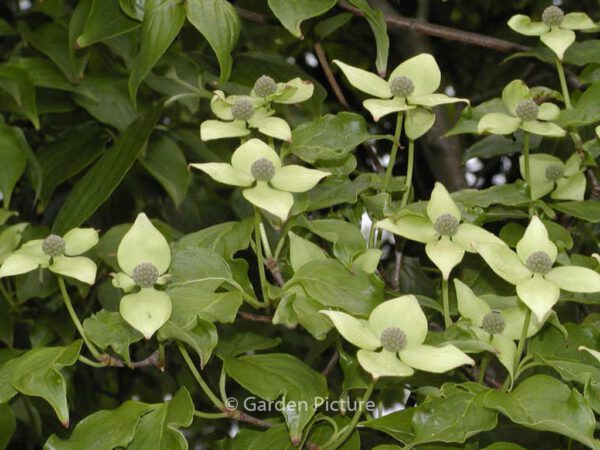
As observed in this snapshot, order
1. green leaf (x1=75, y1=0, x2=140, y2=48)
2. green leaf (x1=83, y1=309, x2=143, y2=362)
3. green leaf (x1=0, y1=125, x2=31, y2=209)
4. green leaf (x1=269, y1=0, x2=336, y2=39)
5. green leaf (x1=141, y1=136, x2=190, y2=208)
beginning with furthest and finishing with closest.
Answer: green leaf (x1=141, y1=136, x2=190, y2=208) → green leaf (x1=0, y1=125, x2=31, y2=209) → green leaf (x1=75, y1=0, x2=140, y2=48) → green leaf (x1=269, y1=0, x2=336, y2=39) → green leaf (x1=83, y1=309, x2=143, y2=362)

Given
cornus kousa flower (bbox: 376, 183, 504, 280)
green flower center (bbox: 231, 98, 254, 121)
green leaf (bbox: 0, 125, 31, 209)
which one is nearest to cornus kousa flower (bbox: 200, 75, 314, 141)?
→ green flower center (bbox: 231, 98, 254, 121)

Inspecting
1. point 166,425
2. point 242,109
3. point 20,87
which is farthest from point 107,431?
point 20,87

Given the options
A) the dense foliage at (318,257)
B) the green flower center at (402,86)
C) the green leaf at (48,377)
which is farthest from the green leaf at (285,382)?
the green flower center at (402,86)

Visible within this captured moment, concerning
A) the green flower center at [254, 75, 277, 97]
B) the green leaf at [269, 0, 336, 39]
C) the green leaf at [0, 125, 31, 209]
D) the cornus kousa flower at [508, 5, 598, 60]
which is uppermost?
the green leaf at [269, 0, 336, 39]

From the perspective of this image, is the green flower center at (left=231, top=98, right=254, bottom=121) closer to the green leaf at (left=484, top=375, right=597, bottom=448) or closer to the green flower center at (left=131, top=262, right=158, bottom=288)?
the green flower center at (left=131, top=262, right=158, bottom=288)

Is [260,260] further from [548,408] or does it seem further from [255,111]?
[548,408]

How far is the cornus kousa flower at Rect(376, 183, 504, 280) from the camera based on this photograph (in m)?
0.79

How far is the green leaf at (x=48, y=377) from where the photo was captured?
77 centimetres

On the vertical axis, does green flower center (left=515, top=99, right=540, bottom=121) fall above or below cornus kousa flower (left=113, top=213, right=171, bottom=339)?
above

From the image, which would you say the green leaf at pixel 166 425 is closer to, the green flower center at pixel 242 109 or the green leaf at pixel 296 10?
the green flower center at pixel 242 109

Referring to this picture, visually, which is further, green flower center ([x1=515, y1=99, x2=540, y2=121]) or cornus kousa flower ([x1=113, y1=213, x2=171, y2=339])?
green flower center ([x1=515, y1=99, x2=540, y2=121])

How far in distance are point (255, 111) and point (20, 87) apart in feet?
1.37

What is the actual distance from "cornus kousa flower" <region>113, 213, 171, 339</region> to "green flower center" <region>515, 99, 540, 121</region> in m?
0.32

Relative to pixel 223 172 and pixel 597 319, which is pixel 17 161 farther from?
pixel 597 319
